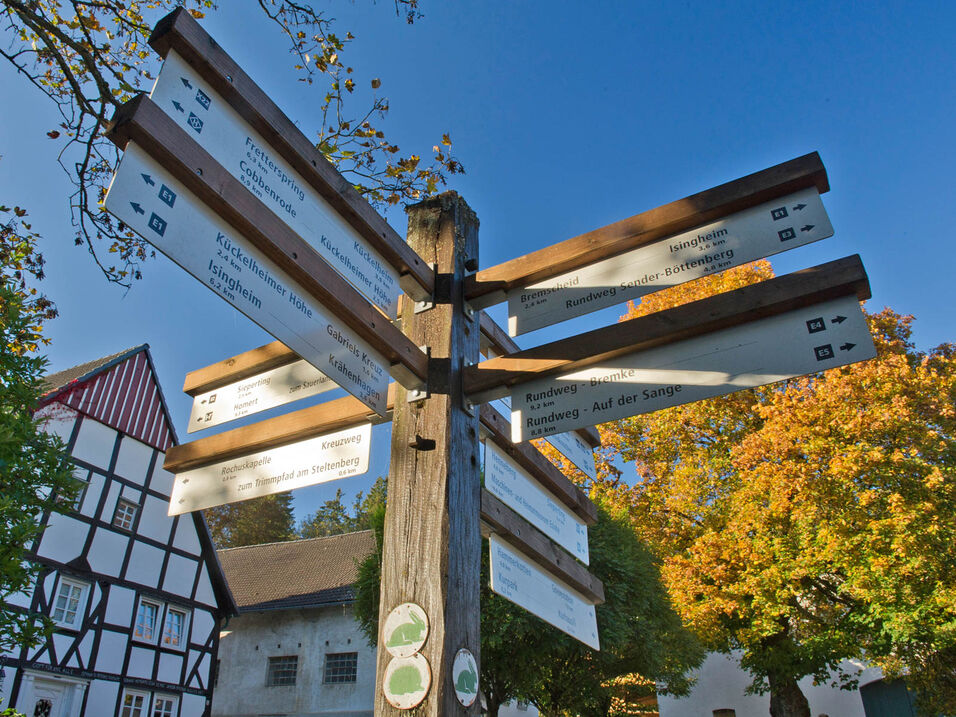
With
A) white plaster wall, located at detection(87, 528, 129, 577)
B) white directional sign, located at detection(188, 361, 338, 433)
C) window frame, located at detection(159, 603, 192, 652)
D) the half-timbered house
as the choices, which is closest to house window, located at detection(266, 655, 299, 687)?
the half-timbered house

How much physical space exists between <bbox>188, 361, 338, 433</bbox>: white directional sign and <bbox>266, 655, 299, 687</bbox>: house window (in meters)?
21.3

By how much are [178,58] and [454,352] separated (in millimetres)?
1748

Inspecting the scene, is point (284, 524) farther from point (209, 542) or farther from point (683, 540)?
point (683, 540)

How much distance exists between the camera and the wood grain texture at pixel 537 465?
12.4 ft

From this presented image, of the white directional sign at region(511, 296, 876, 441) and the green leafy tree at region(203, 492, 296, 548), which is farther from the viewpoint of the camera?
the green leafy tree at region(203, 492, 296, 548)

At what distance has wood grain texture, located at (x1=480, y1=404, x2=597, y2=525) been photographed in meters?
3.78

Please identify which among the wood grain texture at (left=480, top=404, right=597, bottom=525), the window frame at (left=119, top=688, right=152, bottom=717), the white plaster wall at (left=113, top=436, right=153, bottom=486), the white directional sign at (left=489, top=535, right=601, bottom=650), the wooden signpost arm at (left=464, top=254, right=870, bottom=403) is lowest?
the white directional sign at (left=489, top=535, right=601, bottom=650)

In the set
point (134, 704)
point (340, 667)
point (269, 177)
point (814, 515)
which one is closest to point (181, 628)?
point (134, 704)

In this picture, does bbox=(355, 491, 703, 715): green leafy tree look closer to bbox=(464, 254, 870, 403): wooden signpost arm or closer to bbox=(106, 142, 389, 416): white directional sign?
bbox=(464, 254, 870, 403): wooden signpost arm

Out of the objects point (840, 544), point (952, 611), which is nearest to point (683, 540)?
point (840, 544)

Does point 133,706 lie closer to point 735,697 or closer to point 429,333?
point 429,333

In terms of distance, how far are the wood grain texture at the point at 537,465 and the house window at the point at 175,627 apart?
16.1 meters

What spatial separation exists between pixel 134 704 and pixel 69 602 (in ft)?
9.58

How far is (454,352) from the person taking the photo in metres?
3.56
